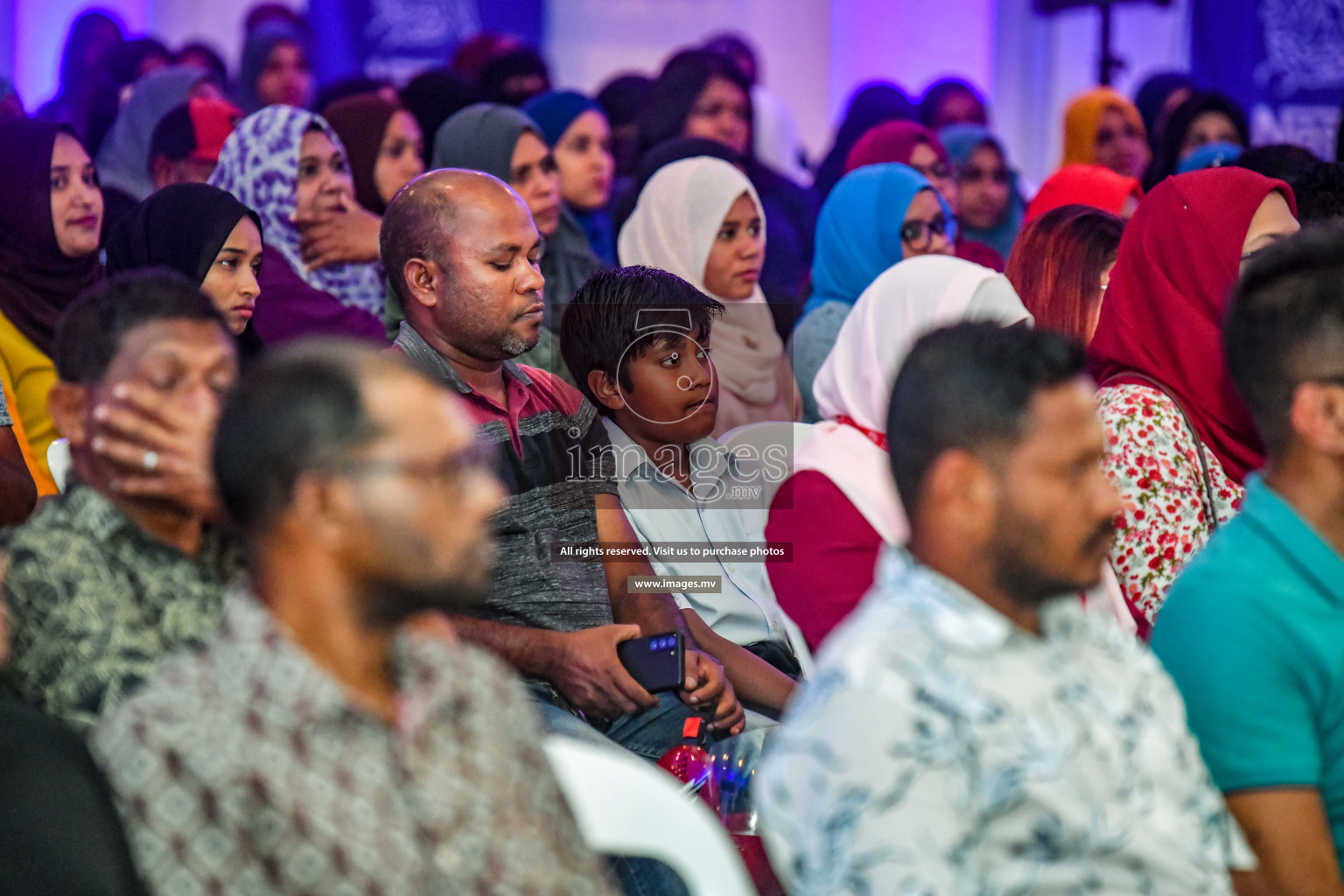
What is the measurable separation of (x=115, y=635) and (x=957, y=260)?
157 centimetres

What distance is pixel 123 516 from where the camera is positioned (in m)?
1.64

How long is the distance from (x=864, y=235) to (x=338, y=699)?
312 centimetres

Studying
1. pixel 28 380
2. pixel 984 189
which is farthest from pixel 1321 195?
pixel 28 380

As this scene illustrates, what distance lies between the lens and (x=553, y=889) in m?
1.39

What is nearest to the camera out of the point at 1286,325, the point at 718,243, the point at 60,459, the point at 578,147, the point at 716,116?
the point at 1286,325

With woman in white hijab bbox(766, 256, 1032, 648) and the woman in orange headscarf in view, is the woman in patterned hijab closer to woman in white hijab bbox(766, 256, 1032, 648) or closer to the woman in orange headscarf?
woman in white hijab bbox(766, 256, 1032, 648)

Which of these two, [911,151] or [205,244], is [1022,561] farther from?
[911,151]

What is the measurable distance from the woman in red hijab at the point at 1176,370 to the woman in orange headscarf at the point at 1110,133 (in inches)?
138

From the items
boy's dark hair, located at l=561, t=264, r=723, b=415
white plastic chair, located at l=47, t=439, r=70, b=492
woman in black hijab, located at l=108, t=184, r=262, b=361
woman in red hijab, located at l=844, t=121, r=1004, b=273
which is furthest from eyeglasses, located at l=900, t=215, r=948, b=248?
white plastic chair, located at l=47, t=439, r=70, b=492

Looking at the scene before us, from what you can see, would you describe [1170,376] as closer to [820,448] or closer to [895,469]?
[820,448]

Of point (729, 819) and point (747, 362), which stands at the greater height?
point (747, 362)

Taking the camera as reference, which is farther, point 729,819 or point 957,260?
point 957,260

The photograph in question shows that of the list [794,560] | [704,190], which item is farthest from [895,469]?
[704,190]

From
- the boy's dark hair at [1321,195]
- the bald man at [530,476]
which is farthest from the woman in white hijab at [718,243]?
the boy's dark hair at [1321,195]
